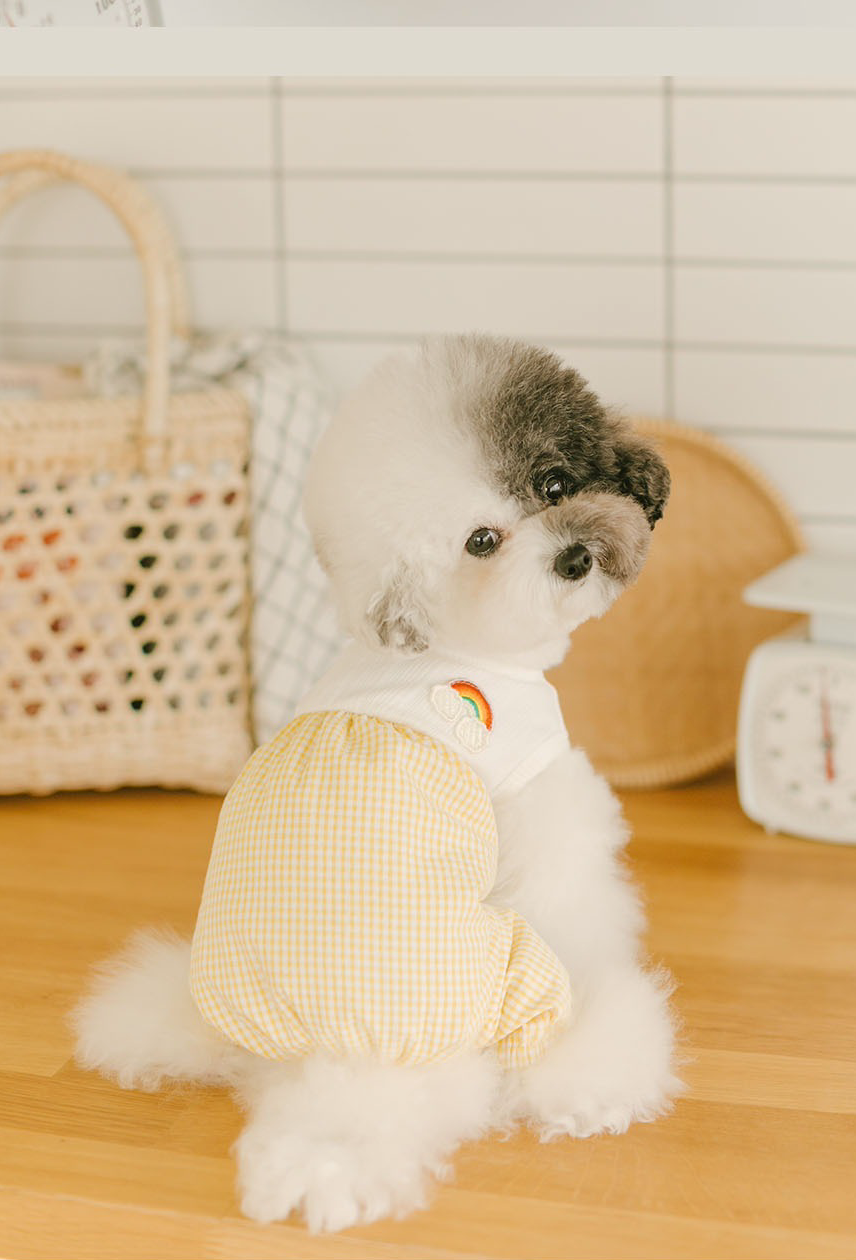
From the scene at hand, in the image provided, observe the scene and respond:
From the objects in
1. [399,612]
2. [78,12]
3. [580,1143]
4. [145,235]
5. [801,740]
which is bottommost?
[580,1143]

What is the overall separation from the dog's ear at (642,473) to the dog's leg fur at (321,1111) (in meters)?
0.42

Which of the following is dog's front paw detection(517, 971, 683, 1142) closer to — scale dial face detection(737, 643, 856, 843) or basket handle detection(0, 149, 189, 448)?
scale dial face detection(737, 643, 856, 843)

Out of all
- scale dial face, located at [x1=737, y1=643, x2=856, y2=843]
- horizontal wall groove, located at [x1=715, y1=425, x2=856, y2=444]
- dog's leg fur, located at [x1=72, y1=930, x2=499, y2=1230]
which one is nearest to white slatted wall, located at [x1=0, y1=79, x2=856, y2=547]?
horizontal wall groove, located at [x1=715, y1=425, x2=856, y2=444]

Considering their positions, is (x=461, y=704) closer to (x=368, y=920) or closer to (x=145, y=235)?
(x=368, y=920)

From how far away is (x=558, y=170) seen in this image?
155 centimetres

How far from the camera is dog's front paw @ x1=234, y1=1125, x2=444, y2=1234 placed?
85 centimetres

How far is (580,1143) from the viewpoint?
37.4 inches

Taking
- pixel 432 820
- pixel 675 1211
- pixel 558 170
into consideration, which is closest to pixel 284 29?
pixel 432 820

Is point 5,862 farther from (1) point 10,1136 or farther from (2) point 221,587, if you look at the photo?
(1) point 10,1136

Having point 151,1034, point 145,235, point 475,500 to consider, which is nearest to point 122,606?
point 145,235

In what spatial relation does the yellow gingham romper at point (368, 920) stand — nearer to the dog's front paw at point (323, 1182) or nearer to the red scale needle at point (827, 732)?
the dog's front paw at point (323, 1182)

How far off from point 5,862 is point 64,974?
265mm

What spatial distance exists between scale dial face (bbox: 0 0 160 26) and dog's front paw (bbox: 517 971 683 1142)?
2.57 feet

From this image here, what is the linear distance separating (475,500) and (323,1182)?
1.49 ft
